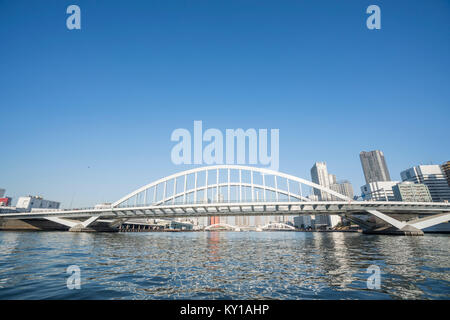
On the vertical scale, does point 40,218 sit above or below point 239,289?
above

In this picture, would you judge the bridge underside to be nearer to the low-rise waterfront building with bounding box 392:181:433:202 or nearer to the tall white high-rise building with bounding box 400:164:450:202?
the low-rise waterfront building with bounding box 392:181:433:202

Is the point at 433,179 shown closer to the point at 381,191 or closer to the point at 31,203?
the point at 381,191

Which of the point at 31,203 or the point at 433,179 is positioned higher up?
the point at 433,179

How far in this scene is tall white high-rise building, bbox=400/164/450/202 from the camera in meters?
125

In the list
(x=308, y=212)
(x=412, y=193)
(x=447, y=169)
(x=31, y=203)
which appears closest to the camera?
(x=308, y=212)

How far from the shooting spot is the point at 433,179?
131 metres

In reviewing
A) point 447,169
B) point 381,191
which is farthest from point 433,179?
point 381,191

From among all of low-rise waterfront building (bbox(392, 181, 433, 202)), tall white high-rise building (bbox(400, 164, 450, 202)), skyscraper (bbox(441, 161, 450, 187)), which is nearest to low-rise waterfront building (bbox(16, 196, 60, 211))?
low-rise waterfront building (bbox(392, 181, 433, 202))

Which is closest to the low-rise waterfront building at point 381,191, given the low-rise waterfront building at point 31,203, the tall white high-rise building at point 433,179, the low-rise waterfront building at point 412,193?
the tall white high-rise building at point 433,179

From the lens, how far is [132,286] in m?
7.83

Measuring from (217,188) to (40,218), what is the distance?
171 ft

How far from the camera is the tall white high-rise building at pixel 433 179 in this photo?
409 feet
